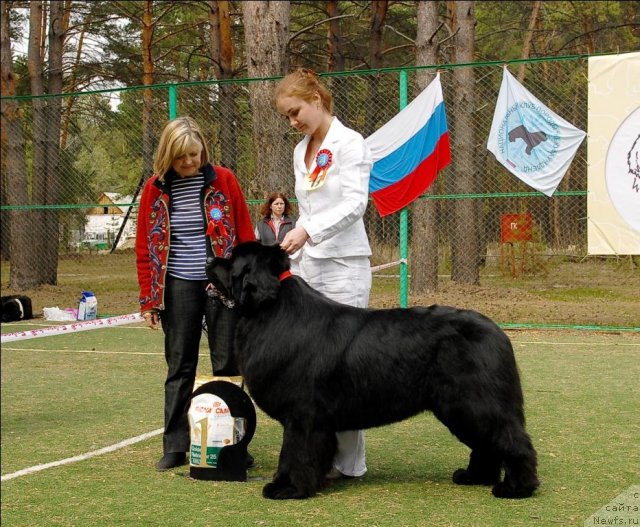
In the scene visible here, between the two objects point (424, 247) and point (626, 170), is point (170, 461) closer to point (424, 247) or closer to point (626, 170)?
point (626, 170)

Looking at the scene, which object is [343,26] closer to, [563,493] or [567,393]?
[567,393]

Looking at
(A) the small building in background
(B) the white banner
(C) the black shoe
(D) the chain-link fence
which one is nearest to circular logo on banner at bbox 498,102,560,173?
(B) the white banner

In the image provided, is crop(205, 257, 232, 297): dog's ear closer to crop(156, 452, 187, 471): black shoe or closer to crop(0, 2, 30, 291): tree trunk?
crop(156, 452, 187, 471): black shoe

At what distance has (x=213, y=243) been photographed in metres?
4.77

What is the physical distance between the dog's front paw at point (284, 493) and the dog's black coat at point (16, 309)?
28.7ft

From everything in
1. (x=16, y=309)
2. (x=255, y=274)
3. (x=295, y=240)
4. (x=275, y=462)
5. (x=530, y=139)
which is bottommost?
(x=275, y=462)

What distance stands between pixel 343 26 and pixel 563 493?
23009mm

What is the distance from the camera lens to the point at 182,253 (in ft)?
15.9

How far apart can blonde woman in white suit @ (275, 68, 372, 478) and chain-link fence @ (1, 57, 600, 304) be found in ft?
21.8

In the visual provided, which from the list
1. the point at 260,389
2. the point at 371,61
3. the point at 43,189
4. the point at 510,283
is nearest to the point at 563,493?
the point at 260,389

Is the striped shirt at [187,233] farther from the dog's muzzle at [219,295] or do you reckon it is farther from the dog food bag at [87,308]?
the dog food bag at [87,308]

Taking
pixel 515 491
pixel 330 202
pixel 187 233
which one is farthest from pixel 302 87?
pixel 515 491

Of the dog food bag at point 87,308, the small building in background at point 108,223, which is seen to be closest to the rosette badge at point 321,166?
the small building in background at point 108,223

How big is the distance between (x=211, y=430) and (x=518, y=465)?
5.19 ft
